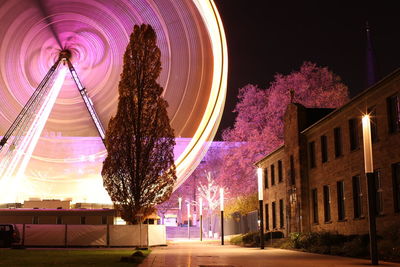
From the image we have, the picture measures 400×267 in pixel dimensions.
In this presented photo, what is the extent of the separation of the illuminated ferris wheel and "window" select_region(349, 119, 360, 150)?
9.05m

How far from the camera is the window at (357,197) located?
27922 millimetres

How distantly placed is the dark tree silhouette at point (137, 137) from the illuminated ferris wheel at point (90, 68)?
14.1ft

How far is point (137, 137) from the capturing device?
3142 cm

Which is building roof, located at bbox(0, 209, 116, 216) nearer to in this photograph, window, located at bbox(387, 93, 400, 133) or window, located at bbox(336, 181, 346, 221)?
window, located at bbox(336, 181, 346, 221)

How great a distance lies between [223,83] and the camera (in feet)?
120

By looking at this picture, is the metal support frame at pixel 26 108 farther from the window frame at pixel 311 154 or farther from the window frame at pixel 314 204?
the window frame at pixel 314 204

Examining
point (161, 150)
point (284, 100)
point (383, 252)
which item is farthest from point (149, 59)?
point (284, 100)

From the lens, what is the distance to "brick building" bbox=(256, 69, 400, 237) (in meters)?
24.6

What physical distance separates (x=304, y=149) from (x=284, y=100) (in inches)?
632

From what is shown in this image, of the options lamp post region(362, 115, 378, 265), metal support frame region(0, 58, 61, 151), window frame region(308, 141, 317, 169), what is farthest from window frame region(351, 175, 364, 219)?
metal support frame region(0, 58, 61, 151)

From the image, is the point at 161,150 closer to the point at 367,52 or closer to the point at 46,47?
the point at 46,47

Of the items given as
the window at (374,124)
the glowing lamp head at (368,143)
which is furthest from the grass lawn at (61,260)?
the window at (374,124)

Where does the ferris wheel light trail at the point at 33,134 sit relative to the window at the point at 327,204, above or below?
above

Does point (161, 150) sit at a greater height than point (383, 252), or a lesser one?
greater
